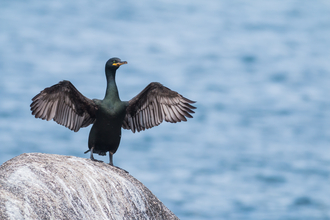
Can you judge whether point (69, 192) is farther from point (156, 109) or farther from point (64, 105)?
point (156, 109)

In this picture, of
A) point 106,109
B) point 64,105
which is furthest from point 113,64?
point 64,105

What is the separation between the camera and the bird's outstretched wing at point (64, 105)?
1024 centimetres

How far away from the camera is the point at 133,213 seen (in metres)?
9.36

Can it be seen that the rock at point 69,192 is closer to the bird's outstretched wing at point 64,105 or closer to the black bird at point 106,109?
the black bird at point 106,109

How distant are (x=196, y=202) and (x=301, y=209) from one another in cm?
697

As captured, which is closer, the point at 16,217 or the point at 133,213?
the point at 16,217

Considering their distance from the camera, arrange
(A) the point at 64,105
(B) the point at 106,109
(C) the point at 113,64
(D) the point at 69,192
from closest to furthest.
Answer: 1. (D) the point at 69,192
2. (B) the point at 106,109
3. (A) the point at 64,105
4. (C) the point at 113,64

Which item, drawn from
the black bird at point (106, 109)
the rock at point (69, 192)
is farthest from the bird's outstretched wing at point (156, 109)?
the rock at point (69, 192)

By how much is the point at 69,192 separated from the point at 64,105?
2.29 m

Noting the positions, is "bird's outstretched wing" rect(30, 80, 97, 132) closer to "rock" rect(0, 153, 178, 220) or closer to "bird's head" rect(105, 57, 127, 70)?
"bird's head" rect(105, 57, 127, 70)

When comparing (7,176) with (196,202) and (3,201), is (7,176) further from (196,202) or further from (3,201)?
(196,202)

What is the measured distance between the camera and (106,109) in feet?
33.9

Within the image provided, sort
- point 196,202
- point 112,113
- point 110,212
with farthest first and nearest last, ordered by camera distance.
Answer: point 196,202
point 112,113
point 110,212

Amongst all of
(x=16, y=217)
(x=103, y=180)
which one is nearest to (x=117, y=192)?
(x=103, y=180)
